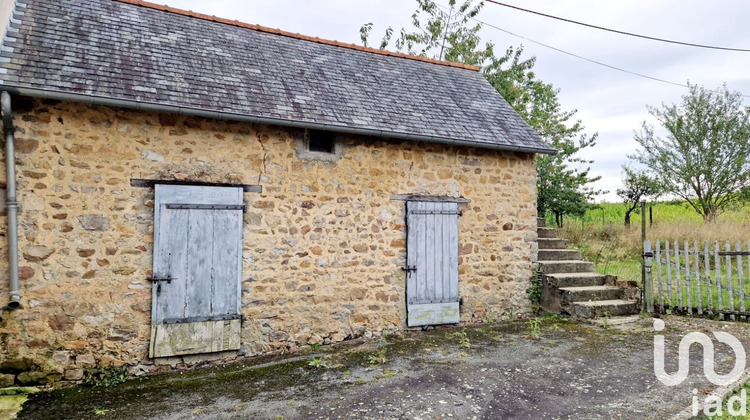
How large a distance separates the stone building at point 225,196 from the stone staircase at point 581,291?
514mm

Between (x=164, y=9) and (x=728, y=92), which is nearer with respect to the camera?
(x=164, y=9)

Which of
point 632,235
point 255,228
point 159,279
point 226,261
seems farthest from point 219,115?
point 632,235

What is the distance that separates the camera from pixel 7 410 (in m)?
4.01

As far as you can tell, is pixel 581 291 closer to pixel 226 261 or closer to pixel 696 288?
pixel 696 288

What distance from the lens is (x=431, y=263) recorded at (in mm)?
6777

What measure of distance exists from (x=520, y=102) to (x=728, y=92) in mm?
6158

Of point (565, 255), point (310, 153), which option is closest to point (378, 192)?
point (310, 153)

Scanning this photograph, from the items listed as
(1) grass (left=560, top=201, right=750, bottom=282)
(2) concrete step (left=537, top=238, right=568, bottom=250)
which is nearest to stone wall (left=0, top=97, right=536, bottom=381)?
(2) concrete step (left=537, top=238, right=568, bottom=250)

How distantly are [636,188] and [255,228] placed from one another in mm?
14283

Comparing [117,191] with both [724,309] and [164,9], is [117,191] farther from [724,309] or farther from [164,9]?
[724,309]

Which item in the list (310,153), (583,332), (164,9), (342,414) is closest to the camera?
(342,414)

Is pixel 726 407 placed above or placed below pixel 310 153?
below

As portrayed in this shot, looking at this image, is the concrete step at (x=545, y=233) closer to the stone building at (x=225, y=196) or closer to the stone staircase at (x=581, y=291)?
the stone staircase at (x=581, y=291)

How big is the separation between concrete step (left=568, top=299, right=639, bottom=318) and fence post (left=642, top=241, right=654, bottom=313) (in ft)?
0.99
